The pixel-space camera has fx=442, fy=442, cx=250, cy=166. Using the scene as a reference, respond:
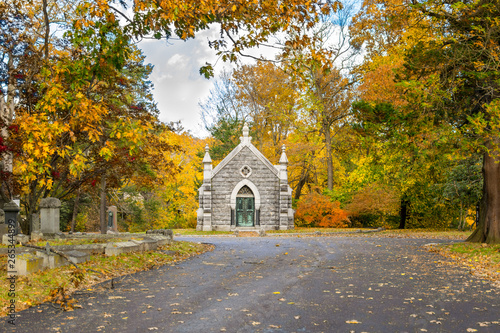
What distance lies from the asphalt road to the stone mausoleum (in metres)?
19.5

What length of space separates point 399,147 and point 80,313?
13176mm

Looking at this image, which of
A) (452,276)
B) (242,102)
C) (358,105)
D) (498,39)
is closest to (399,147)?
(358,105)

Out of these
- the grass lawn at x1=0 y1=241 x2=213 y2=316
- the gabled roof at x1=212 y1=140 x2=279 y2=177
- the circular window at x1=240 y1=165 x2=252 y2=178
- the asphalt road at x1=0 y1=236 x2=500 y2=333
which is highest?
the gabled roof at x1=212 y1=140 x2=279 y2=177

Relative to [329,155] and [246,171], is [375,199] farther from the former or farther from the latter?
[246,171]

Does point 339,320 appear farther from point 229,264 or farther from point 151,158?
point 151,158

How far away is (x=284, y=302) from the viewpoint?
6.24 m

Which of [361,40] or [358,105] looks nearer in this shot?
[358,105]

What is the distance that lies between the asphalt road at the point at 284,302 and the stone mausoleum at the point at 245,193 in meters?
19.5

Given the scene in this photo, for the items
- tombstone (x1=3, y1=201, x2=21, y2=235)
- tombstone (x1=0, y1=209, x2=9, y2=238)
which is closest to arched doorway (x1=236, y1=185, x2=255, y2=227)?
tombstone (x1=0, y1=209, x2=9, y2=238)

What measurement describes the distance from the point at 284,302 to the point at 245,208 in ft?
77.7

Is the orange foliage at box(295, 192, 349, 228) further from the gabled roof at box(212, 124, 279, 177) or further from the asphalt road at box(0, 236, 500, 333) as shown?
the asphalt road at box(0, 236, 500, 333)

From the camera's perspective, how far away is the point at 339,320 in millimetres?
5312

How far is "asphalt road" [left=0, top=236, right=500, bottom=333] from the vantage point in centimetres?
509

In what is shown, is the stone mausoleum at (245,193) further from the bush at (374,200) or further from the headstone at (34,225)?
the headstone at (34,225)
